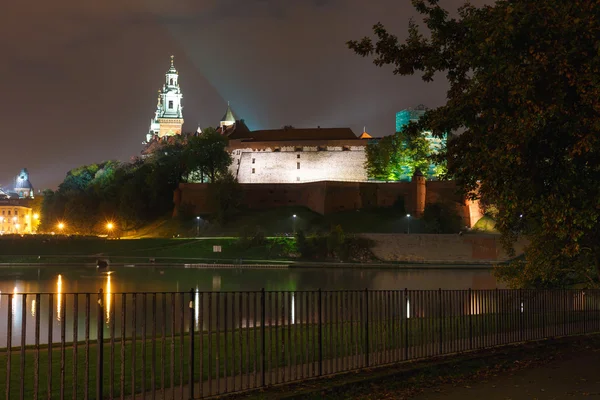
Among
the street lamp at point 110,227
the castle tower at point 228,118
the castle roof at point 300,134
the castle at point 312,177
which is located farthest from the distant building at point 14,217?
the castle roof at point 300,134

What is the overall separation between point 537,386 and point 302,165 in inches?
3612

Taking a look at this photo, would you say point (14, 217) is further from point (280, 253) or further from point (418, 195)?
point (280, 253)

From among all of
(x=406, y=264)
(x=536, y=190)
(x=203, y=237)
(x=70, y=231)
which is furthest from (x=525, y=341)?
(x=70, y=231)

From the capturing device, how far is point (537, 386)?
9844 millimetres

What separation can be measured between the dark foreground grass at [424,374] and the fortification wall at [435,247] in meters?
53.4

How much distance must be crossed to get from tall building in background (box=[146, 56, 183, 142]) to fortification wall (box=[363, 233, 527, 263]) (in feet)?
313

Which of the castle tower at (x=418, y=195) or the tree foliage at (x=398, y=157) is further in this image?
the tree foliage at (x=398, y=157)

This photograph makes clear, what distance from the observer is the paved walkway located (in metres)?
9.23

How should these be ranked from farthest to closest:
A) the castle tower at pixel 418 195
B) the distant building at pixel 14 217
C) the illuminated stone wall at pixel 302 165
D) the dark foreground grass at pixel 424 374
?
the distant building at pixel 14 217, the illuminated stone wall at pixel 302 165, the castle tower at pixel 418 195, the dark foreground grass at pixel 424 374

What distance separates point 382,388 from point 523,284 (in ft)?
32.2

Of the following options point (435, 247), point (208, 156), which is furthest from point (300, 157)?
point (435, 247)

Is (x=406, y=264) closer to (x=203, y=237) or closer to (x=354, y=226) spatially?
(x=354, y=226)

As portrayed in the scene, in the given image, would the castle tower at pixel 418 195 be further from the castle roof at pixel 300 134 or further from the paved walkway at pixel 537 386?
the paved walkway at pixel 537 386

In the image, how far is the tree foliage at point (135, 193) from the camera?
9069cm
